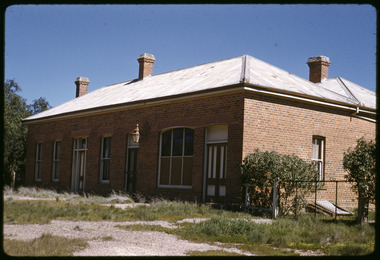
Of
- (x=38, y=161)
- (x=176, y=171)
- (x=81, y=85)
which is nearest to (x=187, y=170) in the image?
(x=176, y=171)

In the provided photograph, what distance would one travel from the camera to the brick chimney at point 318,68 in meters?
22.6

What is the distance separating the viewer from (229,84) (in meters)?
15.2

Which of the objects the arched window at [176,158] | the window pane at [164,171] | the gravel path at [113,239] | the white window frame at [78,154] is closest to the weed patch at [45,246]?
the gravel path at [113,239]

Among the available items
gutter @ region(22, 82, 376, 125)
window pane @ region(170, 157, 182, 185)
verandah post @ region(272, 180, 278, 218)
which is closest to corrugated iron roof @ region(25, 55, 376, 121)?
gutter @ region(22, 82, 376, 125)

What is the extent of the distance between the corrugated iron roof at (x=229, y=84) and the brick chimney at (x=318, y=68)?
412 millimetres

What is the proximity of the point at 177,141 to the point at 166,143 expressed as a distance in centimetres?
63

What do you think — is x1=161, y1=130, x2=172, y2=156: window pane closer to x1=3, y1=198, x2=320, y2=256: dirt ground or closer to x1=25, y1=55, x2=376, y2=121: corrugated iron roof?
x1=25, y1=55, x2=376, y2=121: corrugated iron roof

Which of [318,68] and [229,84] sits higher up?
[318,68]

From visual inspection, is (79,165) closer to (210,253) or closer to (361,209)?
(361,209)

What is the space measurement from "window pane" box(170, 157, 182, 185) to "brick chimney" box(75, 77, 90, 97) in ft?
51.2

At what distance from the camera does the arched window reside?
16.8 metres

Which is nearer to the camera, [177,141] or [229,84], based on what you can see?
[229,84]

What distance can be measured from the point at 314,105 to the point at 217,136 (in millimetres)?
3782

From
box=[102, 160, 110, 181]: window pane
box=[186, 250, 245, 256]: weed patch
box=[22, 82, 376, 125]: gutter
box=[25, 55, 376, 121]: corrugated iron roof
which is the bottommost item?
box=[186, 250, 245, 256]: weed patch
